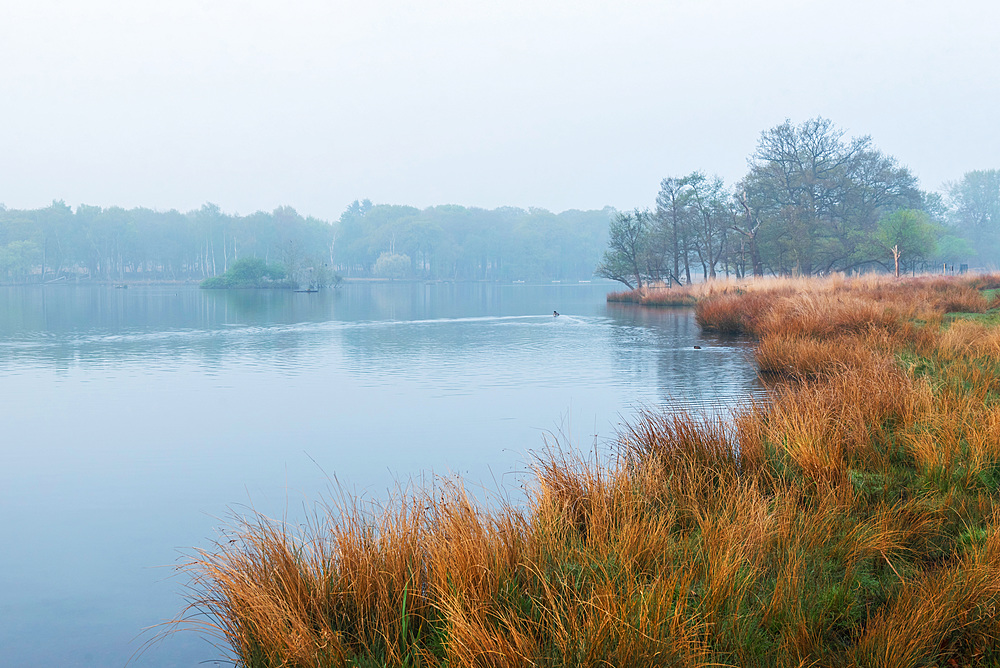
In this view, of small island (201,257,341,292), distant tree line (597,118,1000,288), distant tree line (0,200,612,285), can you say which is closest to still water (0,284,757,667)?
distant tree line (597,118,1000,288)

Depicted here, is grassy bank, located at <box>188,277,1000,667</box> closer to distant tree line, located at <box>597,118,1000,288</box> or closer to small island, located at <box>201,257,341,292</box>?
distant tree line, located at <box>597,118,1000,288</box>

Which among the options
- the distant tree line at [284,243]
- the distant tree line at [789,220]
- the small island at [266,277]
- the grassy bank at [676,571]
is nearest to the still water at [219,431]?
the grassy bank at [676,571]

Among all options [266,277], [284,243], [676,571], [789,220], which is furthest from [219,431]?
[284,243]

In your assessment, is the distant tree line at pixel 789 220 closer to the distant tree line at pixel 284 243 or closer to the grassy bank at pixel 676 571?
the grassy bank at pixel 676 571

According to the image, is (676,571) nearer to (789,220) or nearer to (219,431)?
(219,431)

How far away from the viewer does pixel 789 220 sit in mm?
52531

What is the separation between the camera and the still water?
559cm

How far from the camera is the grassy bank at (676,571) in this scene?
3283 millimetres

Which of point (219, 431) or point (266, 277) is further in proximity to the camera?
point (266, 277)

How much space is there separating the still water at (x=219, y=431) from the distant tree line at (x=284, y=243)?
8416cm

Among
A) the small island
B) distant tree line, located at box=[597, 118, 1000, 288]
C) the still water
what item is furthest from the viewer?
the small island

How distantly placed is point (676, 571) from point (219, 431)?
8778 millimetres

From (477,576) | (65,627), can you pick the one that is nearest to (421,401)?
(65,627)

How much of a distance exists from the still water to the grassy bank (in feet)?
2.68
